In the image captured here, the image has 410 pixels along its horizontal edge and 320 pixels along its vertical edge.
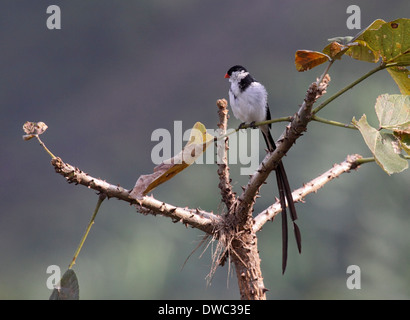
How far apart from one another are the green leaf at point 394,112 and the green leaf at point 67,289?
0.62 metres

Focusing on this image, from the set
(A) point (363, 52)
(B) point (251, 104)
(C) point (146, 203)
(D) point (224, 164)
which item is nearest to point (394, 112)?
(A) point (363, 52)

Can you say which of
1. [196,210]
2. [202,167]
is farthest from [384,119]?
[202,167]

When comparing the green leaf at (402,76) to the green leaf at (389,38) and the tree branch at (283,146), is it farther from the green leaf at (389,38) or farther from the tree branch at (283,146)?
the tree branch at (283,146)

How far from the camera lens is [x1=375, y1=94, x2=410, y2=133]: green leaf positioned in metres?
0.98

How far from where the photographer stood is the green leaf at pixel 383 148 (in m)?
0.90

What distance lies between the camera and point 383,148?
3.05ft

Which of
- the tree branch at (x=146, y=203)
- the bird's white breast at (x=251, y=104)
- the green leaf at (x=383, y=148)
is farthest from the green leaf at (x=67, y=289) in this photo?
the bird's white breast at (x=251, y=104)

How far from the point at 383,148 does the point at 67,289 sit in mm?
604

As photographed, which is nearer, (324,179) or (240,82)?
(324,179)

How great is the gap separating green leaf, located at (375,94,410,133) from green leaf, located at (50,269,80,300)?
624 mm

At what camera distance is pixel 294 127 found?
966 millimetres

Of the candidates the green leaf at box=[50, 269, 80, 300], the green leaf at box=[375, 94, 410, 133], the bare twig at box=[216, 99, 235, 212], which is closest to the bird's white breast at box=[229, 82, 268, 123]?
the bare twig at box=[216, 99, 235, 212]
